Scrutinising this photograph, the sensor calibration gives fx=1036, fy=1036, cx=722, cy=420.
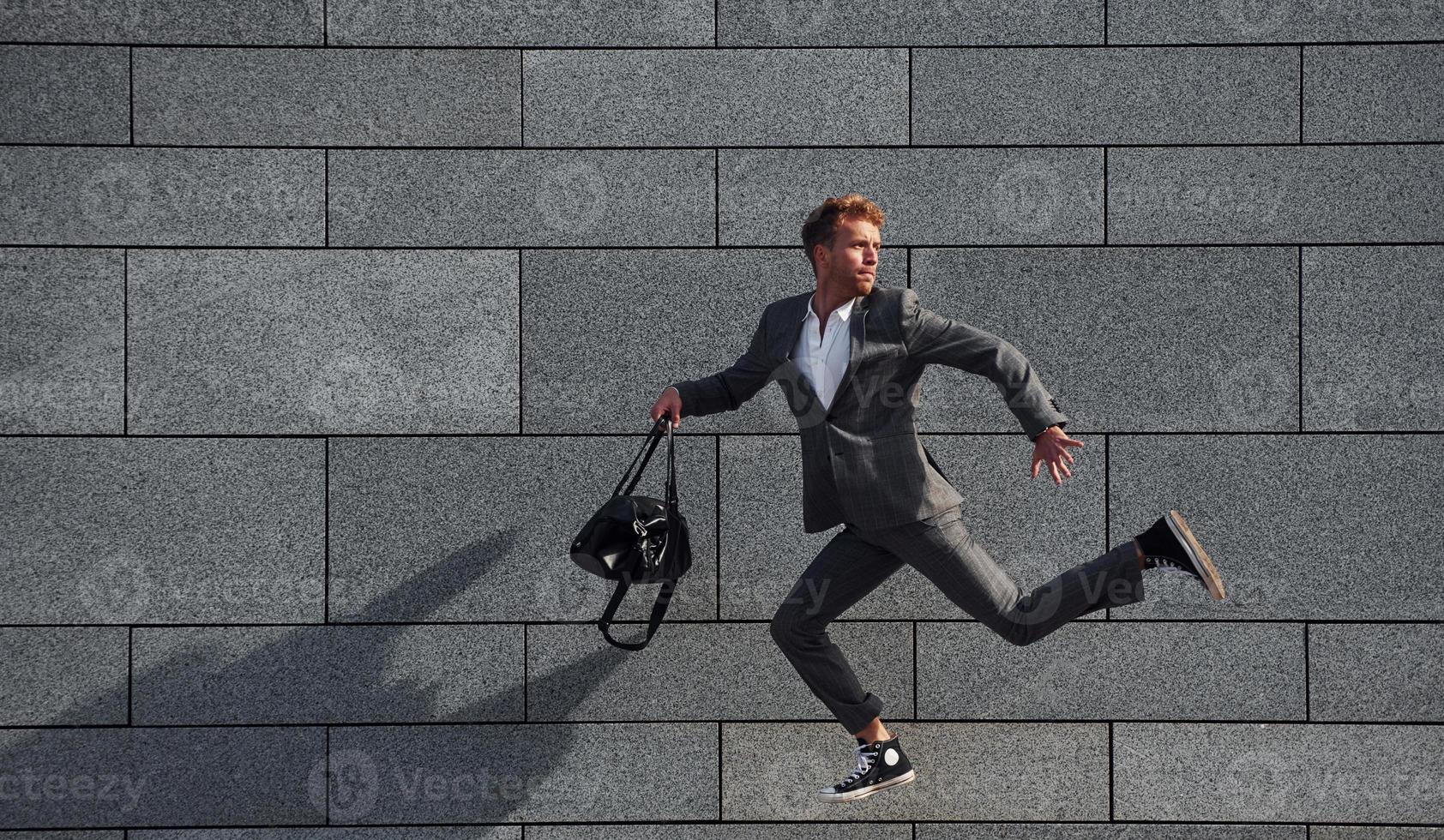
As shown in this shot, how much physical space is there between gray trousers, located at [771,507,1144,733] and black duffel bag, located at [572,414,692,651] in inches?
21.3

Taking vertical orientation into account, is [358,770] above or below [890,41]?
below

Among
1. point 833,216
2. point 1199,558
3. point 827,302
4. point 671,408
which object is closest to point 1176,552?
point 1199,558

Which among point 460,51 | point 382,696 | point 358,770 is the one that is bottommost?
point 358,770

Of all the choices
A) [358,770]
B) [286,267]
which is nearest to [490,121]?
[286,267]

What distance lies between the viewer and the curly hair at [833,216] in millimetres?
4262

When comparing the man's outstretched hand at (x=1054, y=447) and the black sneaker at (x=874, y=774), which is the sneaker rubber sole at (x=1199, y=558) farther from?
the black sneaker at (x=874, y=774)

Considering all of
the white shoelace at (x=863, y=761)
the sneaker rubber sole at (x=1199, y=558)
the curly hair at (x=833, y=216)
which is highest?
the curly hair at (x=833, y=216)

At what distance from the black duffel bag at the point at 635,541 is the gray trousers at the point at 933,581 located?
1.78 feet

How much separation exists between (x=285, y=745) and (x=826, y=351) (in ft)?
10.6

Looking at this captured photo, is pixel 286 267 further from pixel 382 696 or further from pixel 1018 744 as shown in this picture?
pixel 1018 744

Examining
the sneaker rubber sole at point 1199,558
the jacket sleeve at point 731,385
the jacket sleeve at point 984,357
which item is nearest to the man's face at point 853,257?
the jacket sleeve at point 984,357

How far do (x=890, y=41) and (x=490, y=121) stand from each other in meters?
1.99

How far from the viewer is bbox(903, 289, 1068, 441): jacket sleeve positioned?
13.3 ft

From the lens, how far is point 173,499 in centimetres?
501
